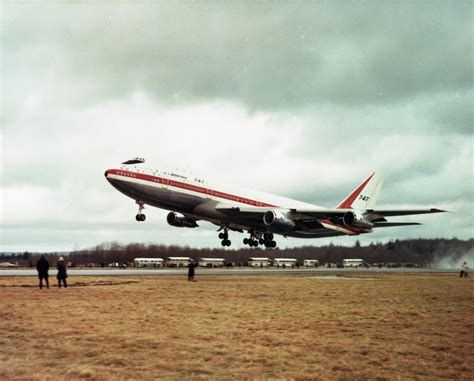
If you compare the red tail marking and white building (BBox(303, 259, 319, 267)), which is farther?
white building (BBox(303, 259, 319, 267))

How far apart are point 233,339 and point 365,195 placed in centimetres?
5716

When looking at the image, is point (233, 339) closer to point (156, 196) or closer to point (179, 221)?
point (156, 196)

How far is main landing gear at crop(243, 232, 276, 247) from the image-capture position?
57219 mm

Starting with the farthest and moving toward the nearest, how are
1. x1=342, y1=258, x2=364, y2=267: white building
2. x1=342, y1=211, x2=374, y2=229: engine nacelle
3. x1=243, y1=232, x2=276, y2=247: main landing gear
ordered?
1. x1=342, y1=258, x2=364, y2=267: white building
2. x1=243, y1=232, x2=276, y2=247: main landing gear
3. x1=342, y1=211, x2=374, y2=229: engine nacelle

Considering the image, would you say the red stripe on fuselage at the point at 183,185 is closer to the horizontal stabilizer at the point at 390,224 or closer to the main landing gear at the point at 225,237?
the main landing gear at the point at 225,237

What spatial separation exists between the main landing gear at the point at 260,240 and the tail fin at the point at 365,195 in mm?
14982

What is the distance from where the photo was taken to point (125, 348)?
1309cm

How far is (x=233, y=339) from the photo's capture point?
47.1 feet

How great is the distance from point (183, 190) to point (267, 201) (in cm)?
1189

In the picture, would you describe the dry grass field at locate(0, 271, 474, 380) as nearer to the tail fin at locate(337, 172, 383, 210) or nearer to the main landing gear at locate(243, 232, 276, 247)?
the main landing gear at locate(243, 232, 276, 247)

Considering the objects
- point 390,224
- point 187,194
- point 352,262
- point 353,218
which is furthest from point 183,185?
point 352,262

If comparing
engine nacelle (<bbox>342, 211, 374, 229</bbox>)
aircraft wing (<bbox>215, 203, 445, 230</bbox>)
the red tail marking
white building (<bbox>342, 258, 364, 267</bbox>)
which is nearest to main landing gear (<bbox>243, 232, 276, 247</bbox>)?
aircraft wing (<bbox>215, 203, 445, 230</bbox>)

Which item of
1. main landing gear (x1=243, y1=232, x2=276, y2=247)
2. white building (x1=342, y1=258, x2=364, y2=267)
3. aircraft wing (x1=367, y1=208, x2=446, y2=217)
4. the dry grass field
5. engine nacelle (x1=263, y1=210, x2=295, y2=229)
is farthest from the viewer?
white building (x1=342, y1=258, x2=364, y2=267)

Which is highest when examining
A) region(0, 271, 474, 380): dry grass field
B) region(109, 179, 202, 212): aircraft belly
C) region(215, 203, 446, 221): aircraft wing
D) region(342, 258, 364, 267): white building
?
region(109, 179, 202, 212): aircraft belly
